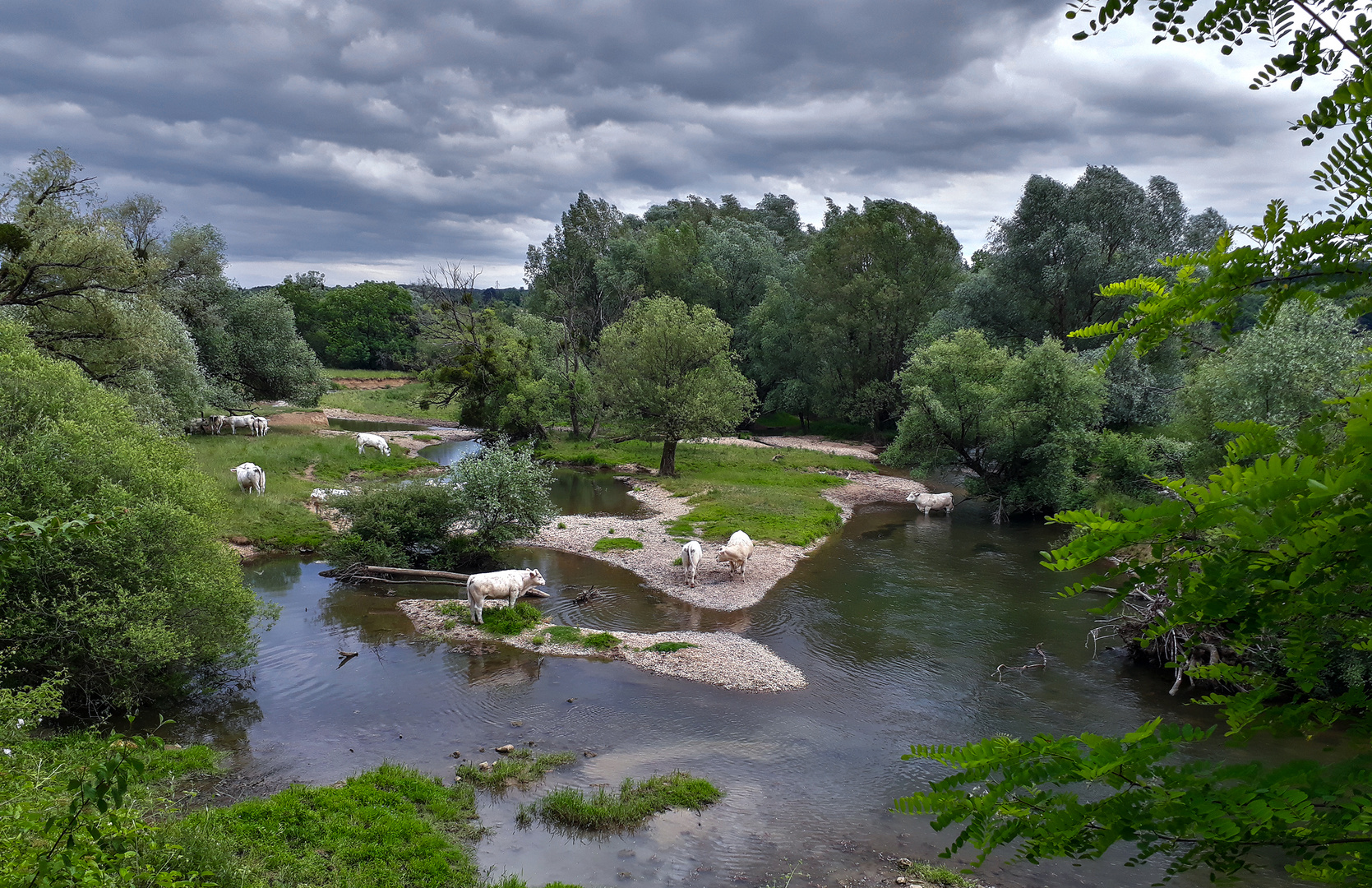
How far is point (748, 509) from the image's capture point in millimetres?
36656

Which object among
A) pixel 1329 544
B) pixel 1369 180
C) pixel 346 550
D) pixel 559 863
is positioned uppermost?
pixel 1369 180

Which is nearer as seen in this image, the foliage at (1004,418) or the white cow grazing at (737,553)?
the white cow grazing at (737,553)

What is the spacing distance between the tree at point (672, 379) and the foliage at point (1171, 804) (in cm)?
4245

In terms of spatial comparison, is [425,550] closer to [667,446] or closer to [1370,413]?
[667,446]

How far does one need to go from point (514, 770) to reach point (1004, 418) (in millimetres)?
31091

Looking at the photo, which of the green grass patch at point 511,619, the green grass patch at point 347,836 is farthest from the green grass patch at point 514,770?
the green grass patch at point 511,619

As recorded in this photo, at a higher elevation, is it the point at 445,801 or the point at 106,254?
the point at 106,254

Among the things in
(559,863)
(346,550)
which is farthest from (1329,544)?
(346,550)

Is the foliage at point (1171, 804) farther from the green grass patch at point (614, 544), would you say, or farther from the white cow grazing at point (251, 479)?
the white cow grazing at point (251, 479)

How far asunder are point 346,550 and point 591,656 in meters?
11.2

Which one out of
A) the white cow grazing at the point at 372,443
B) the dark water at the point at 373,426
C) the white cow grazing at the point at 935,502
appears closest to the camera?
the white cow grazing at the point at 935,502

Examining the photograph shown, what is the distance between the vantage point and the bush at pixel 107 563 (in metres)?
13.8

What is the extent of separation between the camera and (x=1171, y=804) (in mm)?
2809

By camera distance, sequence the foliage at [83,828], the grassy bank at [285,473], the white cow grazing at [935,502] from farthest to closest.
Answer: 1. the white cow grazing at [935,502]
2. the grassy bank at [285,473]
3. the foliage at [83,828]
